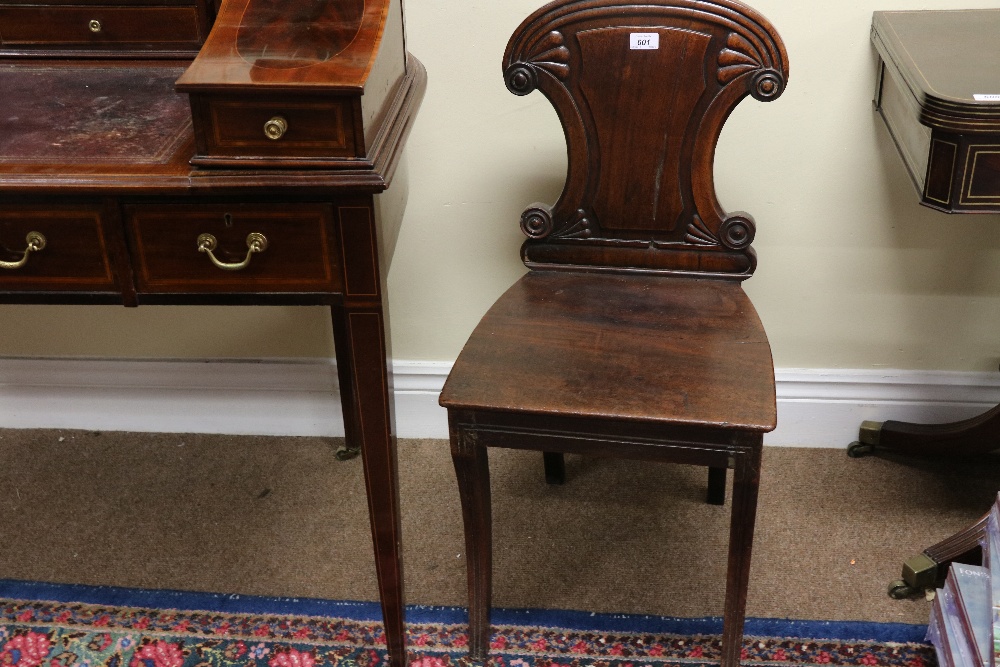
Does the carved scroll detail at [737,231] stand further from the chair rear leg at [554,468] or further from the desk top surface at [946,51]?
the chair rear leg at [554,468]

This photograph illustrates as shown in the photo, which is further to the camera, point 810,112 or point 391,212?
point 810,112

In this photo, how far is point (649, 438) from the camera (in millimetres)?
1570

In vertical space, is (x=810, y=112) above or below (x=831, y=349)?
above

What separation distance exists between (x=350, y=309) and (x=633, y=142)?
2.14ft

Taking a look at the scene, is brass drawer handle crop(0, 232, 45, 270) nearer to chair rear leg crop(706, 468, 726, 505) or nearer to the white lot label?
the white lot label

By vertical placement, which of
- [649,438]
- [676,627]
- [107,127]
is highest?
[107,127]

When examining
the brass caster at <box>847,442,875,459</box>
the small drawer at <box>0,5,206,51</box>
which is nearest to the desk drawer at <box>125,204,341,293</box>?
the small drawer at <box>0,5,206,51</box>

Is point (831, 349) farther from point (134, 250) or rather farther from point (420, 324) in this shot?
point (134, 250)

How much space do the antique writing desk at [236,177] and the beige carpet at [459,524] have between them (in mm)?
532

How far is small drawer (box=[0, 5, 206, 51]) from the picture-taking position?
1.74 meters

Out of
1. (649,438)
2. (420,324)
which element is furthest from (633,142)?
(420,324)

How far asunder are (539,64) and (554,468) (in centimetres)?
92

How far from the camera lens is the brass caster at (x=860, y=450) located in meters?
2.39

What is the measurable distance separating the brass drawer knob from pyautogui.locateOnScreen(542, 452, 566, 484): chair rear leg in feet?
3.62
